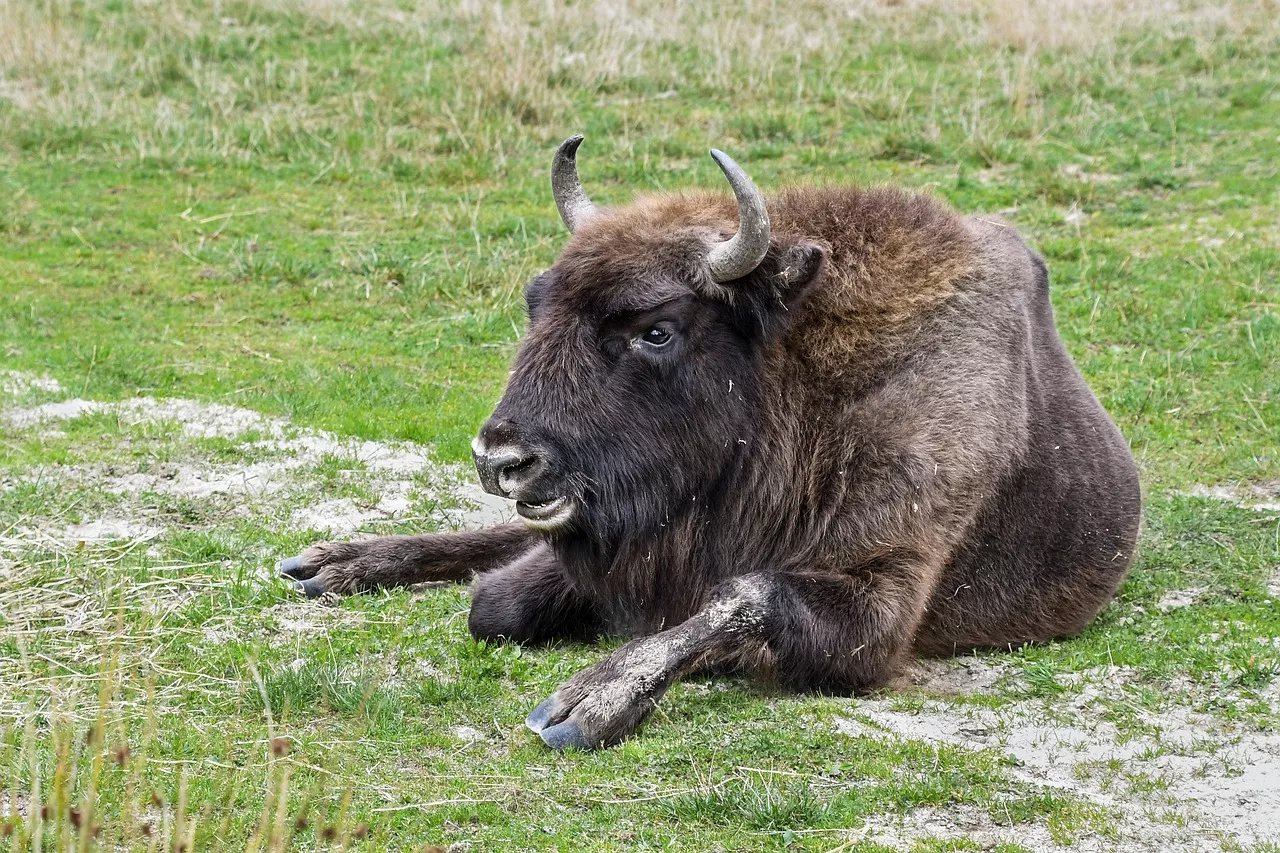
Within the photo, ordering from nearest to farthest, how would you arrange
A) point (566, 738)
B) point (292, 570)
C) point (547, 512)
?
point (566, 738) → point (547, 512) → point (292, 570)

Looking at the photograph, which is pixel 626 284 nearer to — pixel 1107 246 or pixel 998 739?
pixel 998 739

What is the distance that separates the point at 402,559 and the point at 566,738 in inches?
73.4

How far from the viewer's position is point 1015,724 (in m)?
4.92

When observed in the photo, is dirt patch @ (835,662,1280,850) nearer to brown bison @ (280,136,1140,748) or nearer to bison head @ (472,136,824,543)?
brown bison @ (280,136,1140,748)

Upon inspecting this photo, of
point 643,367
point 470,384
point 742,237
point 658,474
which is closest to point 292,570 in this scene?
point 658,474

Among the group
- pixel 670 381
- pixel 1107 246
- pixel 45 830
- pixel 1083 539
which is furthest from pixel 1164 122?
pixel 45 830

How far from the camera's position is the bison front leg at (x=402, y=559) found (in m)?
6.12

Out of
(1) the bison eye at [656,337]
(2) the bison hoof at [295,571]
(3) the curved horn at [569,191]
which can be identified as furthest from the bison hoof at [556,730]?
(3) the curved horn at [569,191]

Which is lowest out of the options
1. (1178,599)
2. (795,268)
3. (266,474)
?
(266,474)

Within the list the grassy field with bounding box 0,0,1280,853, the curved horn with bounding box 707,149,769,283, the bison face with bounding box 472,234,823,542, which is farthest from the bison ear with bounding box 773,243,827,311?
the grassy field with bounding box 0,0,1280,853

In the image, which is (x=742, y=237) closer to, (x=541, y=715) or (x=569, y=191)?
(x=569, y=191)

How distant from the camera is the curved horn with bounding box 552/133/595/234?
19.4 feet

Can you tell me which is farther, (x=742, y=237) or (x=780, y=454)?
(x=780, y=454)

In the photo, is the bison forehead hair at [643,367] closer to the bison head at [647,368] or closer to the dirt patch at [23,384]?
the bison head at [647,368]
